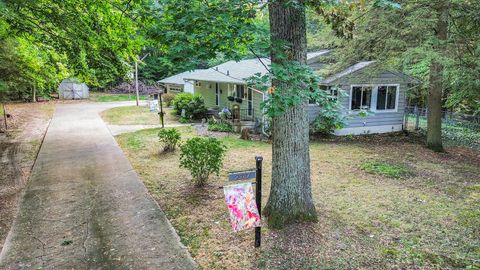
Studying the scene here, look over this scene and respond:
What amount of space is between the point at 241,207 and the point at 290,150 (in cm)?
118

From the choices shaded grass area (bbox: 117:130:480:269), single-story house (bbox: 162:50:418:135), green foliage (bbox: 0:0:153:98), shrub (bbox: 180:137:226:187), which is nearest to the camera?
shaded grass area (bbox: 117:130:480:269)

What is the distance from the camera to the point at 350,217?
226 inches

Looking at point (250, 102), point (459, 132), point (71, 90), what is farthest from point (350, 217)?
point (71, 90)

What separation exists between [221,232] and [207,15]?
10.4 feet

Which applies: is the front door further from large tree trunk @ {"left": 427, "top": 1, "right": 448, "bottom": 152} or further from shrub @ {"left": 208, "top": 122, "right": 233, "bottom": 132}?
large tree trunk @ {"left": 427, "top": 1, "right": 448, "bottom": 152}

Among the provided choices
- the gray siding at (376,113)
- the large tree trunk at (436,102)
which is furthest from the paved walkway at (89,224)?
the large tree trunk at (436,102)

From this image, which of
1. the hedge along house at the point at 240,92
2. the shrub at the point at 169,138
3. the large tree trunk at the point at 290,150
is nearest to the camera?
the large tree trunk at the point at 290,150

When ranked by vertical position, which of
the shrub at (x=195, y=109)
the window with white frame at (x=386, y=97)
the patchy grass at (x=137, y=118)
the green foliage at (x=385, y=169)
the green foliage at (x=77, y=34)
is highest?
the green foliage at (x=77, y=34)

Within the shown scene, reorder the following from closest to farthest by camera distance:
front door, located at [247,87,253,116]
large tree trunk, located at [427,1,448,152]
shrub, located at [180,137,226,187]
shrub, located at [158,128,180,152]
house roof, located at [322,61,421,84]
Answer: shrub, located at [180,137,226,187] < shrub, located at [158,128,180,152] < large tree trunk, located at [427,1,448,152] < house roof, located at [322,61,421,84] < front door, located at [247,87,253,116]

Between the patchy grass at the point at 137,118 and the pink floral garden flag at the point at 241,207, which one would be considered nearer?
the pink floral garden flag at the point at 241,207

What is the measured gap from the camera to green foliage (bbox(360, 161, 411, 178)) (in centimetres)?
904

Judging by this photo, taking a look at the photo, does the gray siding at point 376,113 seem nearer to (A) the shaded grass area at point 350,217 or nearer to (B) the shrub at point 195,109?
(A) the shaded grass area at point 350,217

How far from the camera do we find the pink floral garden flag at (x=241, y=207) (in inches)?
173

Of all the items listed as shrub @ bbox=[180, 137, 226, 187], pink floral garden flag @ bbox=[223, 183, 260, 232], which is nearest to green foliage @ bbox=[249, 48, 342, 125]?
pink floral garden flag @ bbox=[223, 183, 260, 232]
